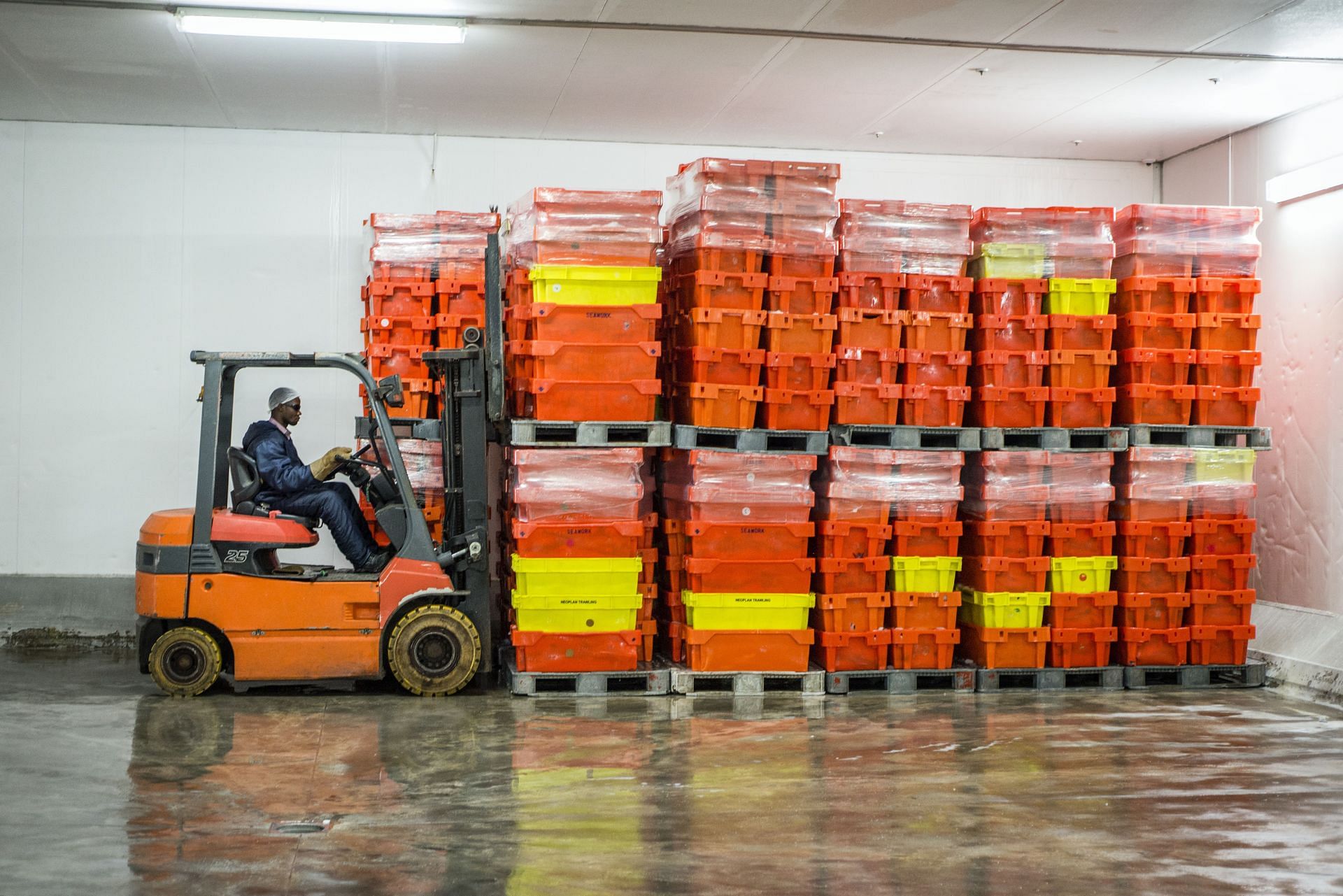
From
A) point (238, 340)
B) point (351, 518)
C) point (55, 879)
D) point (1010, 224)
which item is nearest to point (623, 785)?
point (55, 879)

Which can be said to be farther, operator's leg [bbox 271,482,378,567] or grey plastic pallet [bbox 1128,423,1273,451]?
grey plastic pallet [bbox 1128,423,1273,451]

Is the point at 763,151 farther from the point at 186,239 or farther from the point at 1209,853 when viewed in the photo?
the point at 1209,853

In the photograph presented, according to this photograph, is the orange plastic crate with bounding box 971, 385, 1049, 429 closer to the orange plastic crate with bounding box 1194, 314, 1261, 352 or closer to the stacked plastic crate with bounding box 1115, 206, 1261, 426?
the stacked plastic crate with bounding box 1115, 206, 1261, 426

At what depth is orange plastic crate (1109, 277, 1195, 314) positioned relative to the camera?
9578mm

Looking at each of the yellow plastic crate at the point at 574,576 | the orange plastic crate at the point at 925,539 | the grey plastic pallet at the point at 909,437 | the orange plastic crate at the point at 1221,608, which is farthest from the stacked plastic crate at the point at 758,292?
the orange plastic crate at the point at 1221,608

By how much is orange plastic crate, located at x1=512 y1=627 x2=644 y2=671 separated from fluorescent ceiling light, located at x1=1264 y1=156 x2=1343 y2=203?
21.1 feet

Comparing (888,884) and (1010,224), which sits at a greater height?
(1010,224)

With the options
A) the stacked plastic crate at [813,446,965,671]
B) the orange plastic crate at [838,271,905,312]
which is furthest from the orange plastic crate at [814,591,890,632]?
the orange plastic crate at [838,271,905,312]

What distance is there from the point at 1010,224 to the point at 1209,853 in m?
5.24

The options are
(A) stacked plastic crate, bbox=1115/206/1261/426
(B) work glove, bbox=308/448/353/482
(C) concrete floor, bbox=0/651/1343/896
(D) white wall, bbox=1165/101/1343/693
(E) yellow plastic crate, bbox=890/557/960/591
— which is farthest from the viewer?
(D) white wall, bbox=1165/101/1343/693

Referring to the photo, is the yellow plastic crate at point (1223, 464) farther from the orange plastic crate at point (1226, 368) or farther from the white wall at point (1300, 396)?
the white wall at point (1300, 396)

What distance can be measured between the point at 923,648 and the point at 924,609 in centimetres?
30

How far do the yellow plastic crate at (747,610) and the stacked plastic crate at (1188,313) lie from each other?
298cm

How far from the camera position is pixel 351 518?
924 centimetres
